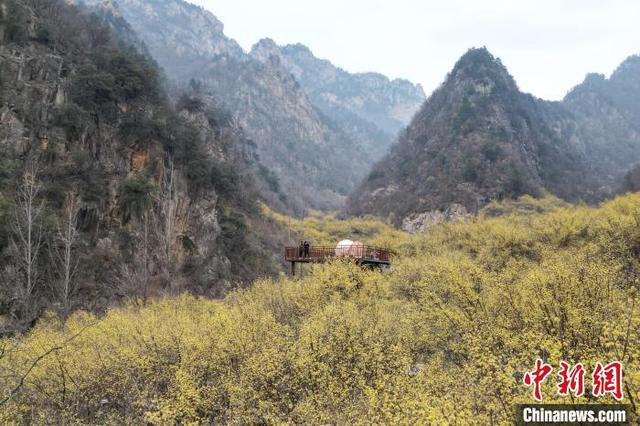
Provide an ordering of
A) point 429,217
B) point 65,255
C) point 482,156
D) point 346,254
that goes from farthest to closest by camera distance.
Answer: point 482,156
point 429,217
point 65,255
point 346,254

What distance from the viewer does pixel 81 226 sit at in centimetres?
4469

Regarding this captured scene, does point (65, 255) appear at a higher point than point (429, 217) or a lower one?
higher

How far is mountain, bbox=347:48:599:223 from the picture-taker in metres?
98.2

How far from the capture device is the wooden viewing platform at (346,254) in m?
32.2

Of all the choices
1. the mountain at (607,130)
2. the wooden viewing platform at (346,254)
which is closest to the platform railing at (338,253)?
the wooden viewing platform at (346,254)

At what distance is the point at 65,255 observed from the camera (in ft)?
118

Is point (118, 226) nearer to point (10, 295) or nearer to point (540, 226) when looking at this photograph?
point (10, 295)

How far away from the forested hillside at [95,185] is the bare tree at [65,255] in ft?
0.60

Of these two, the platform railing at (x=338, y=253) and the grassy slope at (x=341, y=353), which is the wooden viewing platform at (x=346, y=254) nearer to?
the platform railing at (x=338, y=253)

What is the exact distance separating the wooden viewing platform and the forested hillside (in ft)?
39.6

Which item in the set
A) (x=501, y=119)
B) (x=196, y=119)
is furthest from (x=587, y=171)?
(x=196, y=119)

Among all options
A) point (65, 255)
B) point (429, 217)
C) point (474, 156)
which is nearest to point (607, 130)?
point (474, 156)

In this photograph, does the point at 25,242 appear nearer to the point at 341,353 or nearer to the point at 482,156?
the point at 341,353

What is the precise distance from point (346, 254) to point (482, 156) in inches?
3194
